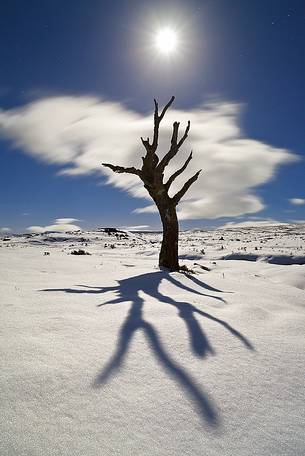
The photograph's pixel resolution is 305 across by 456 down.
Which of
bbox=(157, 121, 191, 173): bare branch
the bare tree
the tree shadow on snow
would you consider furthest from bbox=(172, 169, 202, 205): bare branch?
the tree shadow on snow

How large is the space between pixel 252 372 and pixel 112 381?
846 millimetres

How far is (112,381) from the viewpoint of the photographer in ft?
5.61

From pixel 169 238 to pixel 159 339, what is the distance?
622cm

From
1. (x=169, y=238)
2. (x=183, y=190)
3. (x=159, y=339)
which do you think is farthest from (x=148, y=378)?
(x=183, y=190)

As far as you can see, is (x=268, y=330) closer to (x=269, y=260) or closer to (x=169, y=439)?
(x=169, y=439)

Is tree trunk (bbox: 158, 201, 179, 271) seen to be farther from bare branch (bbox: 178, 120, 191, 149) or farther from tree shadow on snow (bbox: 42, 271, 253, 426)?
tree shadow on snow (bbox: 42, 271, 253, 426)

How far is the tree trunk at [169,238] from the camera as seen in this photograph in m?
8.33

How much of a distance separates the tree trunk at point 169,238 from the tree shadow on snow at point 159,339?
347 centimetres

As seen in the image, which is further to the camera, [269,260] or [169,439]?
[269,260]

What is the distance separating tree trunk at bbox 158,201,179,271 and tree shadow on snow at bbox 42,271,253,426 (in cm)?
347

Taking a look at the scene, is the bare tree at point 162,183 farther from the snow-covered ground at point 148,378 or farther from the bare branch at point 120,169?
the snow-covered ground at point 148,378

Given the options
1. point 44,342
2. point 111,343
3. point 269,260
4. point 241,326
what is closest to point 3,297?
point 44,342

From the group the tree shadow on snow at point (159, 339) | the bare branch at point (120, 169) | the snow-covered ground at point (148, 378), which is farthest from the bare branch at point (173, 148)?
the snow-covered ground at point (148, 378)

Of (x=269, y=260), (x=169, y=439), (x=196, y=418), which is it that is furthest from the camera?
(x=269, y=260)
